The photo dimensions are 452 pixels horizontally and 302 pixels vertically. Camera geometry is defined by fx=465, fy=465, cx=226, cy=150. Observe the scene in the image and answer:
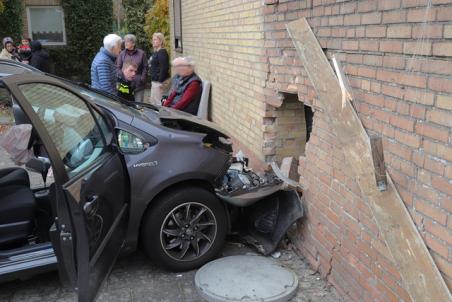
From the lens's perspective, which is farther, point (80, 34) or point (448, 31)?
point (80, 34)

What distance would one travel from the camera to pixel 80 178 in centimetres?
280

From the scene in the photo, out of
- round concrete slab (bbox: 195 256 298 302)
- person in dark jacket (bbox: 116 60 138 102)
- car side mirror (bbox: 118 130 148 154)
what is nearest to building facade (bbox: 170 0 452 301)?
round concrete slab (bbox: 195 256 298 302)

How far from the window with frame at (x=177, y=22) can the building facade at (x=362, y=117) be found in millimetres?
5527

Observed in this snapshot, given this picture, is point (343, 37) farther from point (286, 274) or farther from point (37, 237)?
point (37, 237)

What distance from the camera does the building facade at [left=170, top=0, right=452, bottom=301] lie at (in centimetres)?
226

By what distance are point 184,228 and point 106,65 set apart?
331 cm

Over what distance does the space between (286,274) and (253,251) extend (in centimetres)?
57

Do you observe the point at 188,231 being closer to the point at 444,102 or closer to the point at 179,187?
the point at 179,187

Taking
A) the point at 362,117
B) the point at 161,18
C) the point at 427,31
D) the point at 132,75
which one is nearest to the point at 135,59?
the point at 132,75

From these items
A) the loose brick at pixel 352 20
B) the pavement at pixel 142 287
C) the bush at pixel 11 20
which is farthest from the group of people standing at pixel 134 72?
the bush at pixel 11 20

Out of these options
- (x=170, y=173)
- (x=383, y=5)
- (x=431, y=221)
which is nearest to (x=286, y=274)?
(x=170, y=173)

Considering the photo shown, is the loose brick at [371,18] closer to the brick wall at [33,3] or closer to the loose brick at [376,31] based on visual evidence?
the loose brick at [376,31]

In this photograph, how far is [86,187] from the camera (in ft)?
9.30

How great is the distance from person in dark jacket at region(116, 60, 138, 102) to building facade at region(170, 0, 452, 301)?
2656 mm
